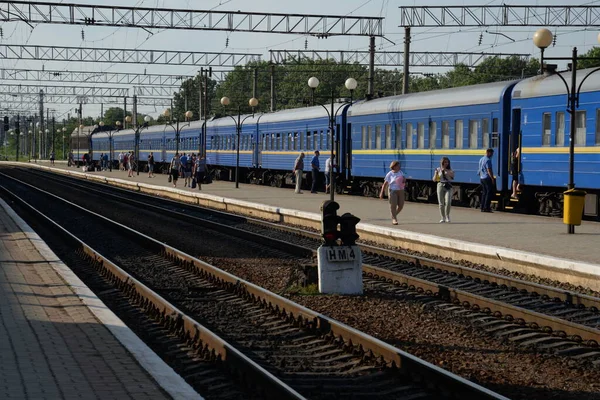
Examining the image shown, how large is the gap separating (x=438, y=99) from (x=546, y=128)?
23.3 ft

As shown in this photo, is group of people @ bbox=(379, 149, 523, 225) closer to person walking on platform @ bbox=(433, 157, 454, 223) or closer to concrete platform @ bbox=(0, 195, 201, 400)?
person walking on platform @ bbox=(433, 157, 454, 223)

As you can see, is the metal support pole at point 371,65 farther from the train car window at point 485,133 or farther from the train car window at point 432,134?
the train car window at point 485,133

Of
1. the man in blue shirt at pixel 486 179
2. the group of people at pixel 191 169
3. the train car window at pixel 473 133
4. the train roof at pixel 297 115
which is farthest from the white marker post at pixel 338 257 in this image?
A: the group of people at pixel 191 169

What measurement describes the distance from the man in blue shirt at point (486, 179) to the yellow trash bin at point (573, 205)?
627cm

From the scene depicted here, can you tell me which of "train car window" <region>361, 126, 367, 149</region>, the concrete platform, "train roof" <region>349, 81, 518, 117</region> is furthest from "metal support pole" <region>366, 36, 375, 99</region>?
the concrete platform

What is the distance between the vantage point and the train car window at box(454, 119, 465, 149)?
31.0 meters

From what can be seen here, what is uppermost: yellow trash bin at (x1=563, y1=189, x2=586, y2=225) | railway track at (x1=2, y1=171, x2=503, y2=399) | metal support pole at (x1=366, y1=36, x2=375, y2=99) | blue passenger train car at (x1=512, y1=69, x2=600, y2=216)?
metal support pole at (x1=366, y1=36, x2=375, y2=99)

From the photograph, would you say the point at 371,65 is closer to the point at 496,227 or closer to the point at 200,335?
the point at 496,227

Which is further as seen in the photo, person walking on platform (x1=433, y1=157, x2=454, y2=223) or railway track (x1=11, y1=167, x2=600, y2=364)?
person walking on platform (x1=433, y1=157, x2=454, y2=223)

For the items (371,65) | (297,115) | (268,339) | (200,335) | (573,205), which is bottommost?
(268,339)

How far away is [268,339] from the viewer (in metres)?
11.1

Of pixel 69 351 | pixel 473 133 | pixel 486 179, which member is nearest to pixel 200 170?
pixel 473 133

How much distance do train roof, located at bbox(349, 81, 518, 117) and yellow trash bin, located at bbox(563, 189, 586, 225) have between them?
7.96m

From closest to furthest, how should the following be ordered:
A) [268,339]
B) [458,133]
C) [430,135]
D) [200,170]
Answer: [268,339] < [458,133] < [430,135] < [200,170]
